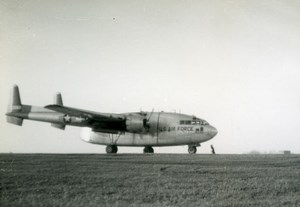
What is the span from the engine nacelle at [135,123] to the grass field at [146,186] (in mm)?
21270

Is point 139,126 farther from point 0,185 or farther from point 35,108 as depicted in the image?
point 0,185

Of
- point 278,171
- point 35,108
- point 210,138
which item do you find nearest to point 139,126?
point 210,138

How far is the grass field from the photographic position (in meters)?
11.7

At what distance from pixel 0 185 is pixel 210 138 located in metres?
27.0

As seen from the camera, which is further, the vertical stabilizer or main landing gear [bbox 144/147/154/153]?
the vertical stabilizer

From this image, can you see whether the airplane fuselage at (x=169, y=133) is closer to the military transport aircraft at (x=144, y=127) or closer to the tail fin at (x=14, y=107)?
the military transport aircraft at (x=144, y=127)

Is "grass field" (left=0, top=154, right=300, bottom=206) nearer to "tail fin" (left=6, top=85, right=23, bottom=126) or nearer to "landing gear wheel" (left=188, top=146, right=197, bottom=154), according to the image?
"landing gear wheel" (left=188, top=146, right=197, bottom=154)

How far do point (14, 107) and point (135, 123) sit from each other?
15.8 meters

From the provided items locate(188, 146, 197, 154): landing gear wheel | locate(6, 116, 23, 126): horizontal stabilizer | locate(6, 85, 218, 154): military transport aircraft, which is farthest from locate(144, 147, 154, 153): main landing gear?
locate(6, 116, 23, 126): horizontal stabilizer

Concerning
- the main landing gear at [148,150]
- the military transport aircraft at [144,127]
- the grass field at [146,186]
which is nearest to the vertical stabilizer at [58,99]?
the military transport aircraft at [144,127]

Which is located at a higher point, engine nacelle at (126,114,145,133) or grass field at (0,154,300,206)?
engine nacelle at (126,114,145,133)

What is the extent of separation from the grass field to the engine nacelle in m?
21.3

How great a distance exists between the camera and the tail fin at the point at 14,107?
4600 centimetres

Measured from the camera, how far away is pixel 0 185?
13062 millimetres
